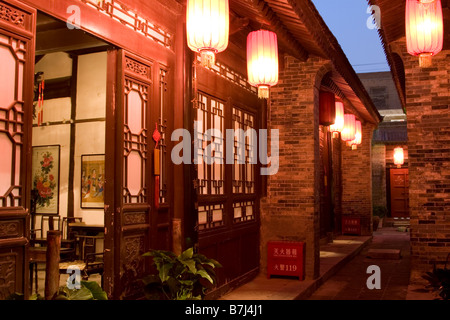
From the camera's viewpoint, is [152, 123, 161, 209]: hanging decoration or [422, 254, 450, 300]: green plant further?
[152, 123, 161, 209]: hanging decoration

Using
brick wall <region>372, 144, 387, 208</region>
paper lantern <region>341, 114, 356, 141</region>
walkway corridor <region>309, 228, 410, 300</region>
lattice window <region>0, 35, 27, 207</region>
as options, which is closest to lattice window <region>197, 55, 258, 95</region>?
lattice window <region>0, 35, 27, 207</region>

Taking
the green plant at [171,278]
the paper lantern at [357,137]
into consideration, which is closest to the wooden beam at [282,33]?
the green plant at [171,278]

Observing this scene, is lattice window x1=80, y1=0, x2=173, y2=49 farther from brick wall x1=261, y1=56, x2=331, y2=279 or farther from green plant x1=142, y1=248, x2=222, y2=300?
brick wall x1=261, y1=56, x2=331, y2=279

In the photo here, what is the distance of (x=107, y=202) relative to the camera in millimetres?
5352

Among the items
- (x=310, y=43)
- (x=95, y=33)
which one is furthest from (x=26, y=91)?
(x=310, y=43)

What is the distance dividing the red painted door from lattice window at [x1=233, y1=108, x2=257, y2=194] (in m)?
17.6

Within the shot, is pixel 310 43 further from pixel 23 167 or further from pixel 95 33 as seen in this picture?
pixel 23 167

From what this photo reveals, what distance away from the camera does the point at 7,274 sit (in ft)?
12.8

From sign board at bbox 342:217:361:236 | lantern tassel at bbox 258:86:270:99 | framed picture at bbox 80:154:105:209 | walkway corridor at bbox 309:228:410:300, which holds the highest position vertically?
lantern tassel at bbox 258:86:270:99

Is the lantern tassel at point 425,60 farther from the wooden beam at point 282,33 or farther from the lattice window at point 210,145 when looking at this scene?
the lattice window at point 210,145

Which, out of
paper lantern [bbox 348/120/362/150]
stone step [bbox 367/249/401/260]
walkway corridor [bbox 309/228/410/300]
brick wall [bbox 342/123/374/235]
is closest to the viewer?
walkway corridor [bbox 309/228/410/300]

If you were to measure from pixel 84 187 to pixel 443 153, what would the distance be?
6856 mm

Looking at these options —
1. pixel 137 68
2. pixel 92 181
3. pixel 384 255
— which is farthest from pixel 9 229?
pixel 384 255

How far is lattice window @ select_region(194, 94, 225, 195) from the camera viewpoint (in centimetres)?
738
